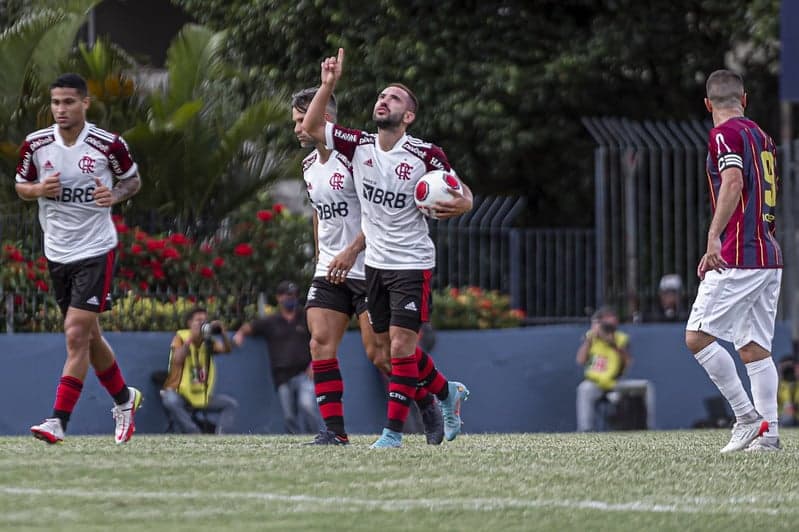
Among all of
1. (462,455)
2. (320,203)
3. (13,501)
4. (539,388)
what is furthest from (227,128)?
(13,501)

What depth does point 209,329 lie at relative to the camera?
52.1ft

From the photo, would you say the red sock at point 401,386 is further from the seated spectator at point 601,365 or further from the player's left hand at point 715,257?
the seated spectator at point 601,365

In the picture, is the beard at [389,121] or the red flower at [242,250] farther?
the red flower at [242,250]

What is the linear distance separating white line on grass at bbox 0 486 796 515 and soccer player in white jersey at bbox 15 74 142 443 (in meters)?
2.94

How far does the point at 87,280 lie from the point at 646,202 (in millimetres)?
10341

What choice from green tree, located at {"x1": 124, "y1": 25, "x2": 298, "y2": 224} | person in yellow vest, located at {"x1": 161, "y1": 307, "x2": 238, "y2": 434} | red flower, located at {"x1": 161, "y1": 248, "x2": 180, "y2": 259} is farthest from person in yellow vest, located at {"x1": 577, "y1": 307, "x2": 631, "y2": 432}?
red flower, located at {"x1": 161, "y1": 248, "x2": 180, "y2": 259}

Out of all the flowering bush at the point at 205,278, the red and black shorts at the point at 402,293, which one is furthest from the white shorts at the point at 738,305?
the flowering bush at the point at 205,278

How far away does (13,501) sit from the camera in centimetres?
648

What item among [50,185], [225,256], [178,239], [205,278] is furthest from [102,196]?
[225,256]

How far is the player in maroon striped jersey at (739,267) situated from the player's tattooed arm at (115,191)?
11.0 ft

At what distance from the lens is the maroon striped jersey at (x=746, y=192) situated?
28.9 ft

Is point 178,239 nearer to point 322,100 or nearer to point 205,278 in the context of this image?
point 205,278

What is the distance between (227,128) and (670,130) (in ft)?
16.1

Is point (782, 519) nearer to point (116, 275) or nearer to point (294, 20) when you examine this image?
point (116, 275)
